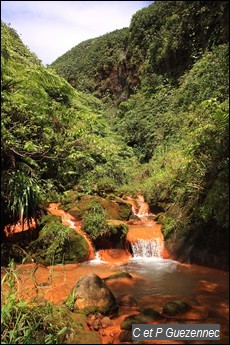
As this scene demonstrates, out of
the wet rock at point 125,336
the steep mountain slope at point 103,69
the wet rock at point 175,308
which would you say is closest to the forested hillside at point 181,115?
the steep mountain slope at point 103,69

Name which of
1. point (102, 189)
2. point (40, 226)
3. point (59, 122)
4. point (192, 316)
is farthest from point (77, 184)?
point (192, 316)

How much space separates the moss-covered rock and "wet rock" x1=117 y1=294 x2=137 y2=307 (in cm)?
317

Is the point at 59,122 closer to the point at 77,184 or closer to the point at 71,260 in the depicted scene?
the point at 71,260

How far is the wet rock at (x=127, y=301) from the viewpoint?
5961 mm

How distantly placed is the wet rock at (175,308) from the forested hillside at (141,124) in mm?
1112

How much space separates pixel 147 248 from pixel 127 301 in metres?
4.13

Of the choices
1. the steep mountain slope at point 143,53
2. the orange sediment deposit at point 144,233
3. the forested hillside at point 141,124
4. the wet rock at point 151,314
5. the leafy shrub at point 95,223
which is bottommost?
the wet rock at point 151,314

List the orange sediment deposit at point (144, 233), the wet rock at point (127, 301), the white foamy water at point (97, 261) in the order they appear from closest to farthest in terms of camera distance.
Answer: the wet rock at point (127, 301), the white foamy water at point (97, 261), the orange sediment deposit at point (144, 233)

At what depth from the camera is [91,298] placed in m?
5.56

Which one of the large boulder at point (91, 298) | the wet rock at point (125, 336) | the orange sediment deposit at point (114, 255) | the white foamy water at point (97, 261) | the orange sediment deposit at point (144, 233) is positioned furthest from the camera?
the orange sediment deposit at point (144, 233)

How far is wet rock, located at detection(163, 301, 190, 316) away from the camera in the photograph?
534cm

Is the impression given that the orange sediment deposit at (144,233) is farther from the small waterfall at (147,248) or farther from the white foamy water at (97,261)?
the white foamy water at (97,261)

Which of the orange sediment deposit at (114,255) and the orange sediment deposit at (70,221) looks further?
the orange sediment deposit at (70,221)

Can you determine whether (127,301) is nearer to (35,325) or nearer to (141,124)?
(35,325)
